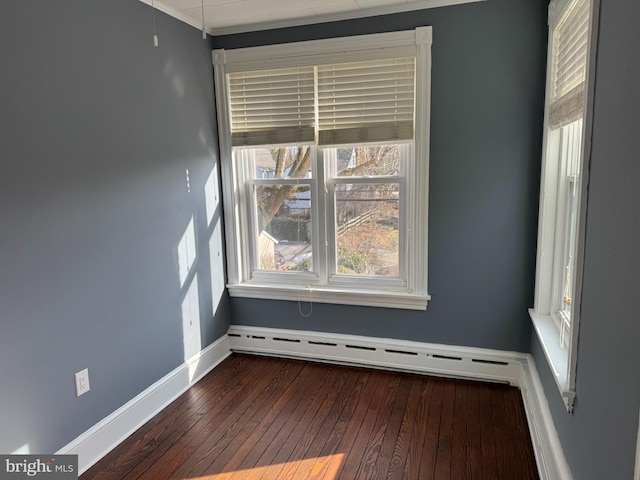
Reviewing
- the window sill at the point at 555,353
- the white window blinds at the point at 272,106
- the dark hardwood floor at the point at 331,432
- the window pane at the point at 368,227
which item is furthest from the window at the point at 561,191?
the white window blinds at the point at 272,106

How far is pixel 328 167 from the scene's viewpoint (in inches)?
120

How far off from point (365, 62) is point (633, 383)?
2337 millimetres

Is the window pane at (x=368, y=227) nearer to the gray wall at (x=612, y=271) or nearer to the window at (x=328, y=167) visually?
the window at (x=328, y=167)

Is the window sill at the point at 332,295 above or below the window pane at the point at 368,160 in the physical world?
below

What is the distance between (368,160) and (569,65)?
1.31 m

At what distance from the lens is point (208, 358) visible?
10.3 ft

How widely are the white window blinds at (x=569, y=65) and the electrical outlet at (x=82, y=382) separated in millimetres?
2500

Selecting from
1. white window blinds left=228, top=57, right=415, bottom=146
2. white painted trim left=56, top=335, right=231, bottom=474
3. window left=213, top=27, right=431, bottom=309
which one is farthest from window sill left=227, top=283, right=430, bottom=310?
white window blinds left=228, top=57, right=415, bottom=146

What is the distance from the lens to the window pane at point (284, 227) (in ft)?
10.4

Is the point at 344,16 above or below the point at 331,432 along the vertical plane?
above

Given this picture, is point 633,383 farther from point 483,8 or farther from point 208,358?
point 208,358

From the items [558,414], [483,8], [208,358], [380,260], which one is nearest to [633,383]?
[558,414]

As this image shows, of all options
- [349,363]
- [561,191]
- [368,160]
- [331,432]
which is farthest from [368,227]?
[331,432]

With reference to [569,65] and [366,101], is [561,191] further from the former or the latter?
[366,101]
